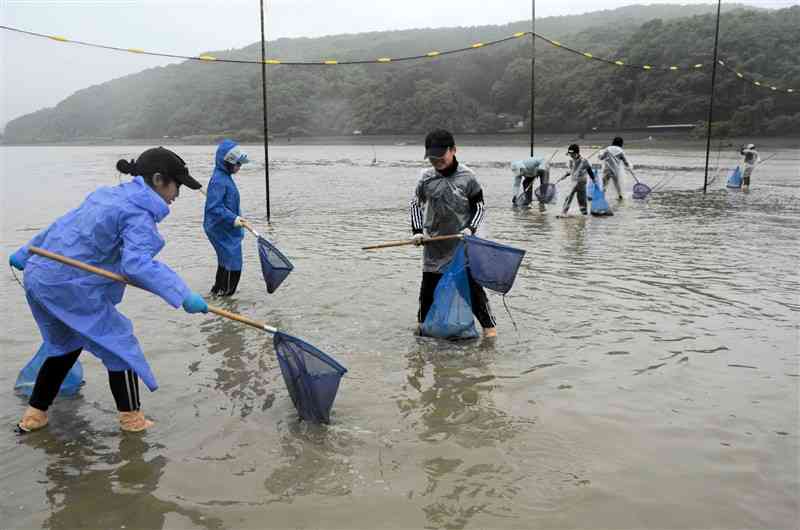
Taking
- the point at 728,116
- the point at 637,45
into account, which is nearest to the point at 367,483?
the point at 728,116

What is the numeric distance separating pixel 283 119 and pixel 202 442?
83611mm

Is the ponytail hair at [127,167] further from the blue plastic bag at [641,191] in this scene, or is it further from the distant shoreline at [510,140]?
the distant shoreline at [510,140]

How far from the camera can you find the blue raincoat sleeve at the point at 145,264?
10.4 ft

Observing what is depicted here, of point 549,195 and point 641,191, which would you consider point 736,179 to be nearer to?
point 641,191

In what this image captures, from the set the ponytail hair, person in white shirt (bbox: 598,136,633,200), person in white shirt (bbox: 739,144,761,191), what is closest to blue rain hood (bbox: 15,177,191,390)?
the ponytail hair

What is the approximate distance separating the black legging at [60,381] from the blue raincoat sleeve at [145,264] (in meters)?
0.62

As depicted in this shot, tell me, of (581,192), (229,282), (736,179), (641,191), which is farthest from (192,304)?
(736,179)

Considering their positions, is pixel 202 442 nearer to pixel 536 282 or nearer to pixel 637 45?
pixel 536 282

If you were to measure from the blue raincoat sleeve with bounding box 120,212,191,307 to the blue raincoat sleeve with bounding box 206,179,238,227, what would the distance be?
296 centimetres

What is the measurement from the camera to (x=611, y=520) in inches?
110

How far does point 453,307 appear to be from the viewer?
5.12 metres

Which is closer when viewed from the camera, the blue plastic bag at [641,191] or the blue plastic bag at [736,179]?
the blue plastic bag at [641,191]

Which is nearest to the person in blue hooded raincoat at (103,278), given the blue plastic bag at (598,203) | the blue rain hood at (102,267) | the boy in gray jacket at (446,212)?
the blue rain hood at (102,267)

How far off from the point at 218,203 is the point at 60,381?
9.54 feet
